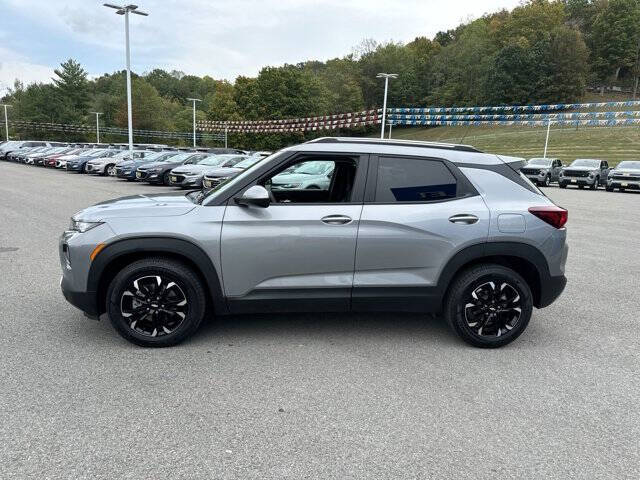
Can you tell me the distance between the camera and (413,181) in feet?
13.6

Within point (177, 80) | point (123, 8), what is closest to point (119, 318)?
point (123, 8)

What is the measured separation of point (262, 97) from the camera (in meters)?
74.2

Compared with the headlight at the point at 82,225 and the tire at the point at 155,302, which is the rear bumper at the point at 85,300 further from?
the headlight at the point at 82,225


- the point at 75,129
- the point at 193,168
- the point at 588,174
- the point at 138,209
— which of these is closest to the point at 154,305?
the point at 138,209

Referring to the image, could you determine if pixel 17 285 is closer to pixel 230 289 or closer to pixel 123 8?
pixel 230 289

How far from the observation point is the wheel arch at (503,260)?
4.09m

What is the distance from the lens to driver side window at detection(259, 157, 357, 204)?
4148 mm

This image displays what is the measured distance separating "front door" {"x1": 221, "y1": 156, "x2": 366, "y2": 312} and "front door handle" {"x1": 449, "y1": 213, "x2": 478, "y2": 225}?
801 millimetres

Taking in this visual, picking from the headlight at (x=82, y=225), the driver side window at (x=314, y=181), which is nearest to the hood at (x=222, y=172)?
the driver side window at (x=314, y=181)

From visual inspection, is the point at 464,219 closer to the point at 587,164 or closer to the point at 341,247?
the point at 341,247

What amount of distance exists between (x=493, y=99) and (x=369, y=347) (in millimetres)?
89649

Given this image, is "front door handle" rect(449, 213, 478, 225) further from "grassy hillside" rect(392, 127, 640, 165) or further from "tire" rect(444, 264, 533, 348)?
"grassy hillside" rect(392, 127, 640, 165)

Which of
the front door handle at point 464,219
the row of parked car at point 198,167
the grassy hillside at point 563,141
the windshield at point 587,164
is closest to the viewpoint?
the front door handle at point 464,219

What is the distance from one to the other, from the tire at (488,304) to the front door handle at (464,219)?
0.41 metres
